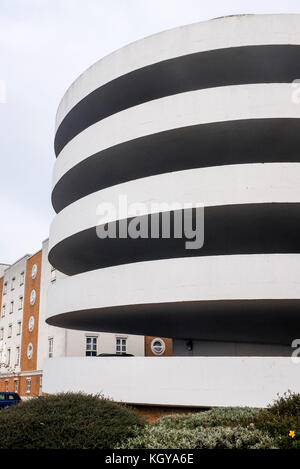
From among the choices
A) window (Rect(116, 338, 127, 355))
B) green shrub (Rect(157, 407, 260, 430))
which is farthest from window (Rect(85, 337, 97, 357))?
green shrub (Rect(157, 407, 260, 430))

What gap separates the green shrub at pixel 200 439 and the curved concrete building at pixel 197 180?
5.72 meters

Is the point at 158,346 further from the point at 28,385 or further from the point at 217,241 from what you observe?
the point at 217,241

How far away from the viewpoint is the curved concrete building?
15.1m

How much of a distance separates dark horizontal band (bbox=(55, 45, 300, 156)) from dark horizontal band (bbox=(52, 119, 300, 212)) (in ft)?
9.83

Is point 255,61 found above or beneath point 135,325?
above

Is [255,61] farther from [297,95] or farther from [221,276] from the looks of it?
[221,276]

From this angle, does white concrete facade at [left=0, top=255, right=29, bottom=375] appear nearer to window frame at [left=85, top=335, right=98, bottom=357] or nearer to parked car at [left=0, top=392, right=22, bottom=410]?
window frame at [left=85, top=335, right=98, bottom=357]

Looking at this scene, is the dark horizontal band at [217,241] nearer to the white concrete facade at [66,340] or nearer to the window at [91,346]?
the white concrete facade at [66,340]

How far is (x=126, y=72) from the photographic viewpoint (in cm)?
1894

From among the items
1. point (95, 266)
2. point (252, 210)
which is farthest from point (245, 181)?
point (95, 266)

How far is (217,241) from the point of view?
2033cm
